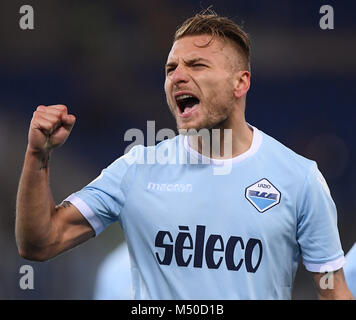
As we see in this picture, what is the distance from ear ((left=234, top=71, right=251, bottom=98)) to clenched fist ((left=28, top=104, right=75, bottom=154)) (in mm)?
934

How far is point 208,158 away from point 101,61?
344 cm

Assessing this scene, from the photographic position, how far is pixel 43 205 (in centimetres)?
282

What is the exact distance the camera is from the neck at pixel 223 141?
126 inches

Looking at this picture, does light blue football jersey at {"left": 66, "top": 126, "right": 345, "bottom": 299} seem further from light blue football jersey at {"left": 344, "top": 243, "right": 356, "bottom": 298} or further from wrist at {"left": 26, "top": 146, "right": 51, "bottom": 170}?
light blue football jersey at {"left": 344, "top": 243, "right": 356, "bottom": 298}

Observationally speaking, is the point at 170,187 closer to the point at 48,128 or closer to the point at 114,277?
the point at 48,128

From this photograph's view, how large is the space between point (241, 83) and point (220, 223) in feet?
2.43

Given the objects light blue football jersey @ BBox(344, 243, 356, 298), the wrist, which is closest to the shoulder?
light blue football jersey @ BBox(344, 243, 356, 298)

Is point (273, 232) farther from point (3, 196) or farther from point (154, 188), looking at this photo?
point (3, 196)

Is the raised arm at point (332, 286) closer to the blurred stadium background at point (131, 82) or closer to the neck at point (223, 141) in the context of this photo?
the neck at point (223, 141)

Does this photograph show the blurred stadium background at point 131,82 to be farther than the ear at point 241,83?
Yes

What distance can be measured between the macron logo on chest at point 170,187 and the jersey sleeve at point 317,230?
0.53 m

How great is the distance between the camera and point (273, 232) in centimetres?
300

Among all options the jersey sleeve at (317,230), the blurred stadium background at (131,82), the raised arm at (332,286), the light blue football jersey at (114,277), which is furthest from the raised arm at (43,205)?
the blurred stadium background at (131,82)

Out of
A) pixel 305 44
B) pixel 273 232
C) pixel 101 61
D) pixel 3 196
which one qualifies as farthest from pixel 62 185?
pixel 273 232
